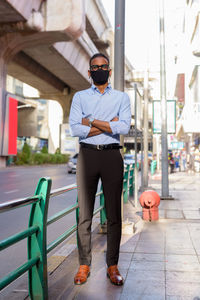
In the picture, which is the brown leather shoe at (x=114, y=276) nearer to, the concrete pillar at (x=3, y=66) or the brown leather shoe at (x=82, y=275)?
the brown leather shoe at (x=82, y=275)

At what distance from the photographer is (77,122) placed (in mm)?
3361

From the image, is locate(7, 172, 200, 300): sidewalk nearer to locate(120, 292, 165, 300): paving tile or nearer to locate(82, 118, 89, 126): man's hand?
locate(120, 292, 165, 300): paving tile

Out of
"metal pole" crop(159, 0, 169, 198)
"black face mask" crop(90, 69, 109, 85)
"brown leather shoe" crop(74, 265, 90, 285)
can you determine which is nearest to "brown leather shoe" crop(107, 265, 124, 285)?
"brown leather shoe" crop(74, 265, 90, 285)

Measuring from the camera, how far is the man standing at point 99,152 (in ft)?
10.9

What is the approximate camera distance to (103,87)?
3.52m

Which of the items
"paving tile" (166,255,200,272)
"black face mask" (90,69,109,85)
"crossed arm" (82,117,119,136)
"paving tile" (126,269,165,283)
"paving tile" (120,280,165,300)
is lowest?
"paving tile" (166,255,200,272)

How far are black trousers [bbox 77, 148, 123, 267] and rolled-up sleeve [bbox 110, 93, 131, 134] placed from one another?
18 cm

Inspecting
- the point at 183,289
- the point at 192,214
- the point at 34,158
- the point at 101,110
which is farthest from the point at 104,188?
the point at 34,158

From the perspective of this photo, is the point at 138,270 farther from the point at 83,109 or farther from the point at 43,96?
the point at 43,96

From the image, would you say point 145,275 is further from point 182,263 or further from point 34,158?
point 34,158

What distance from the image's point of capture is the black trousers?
331cm

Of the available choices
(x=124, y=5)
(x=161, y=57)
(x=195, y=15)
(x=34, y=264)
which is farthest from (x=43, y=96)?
(x=34, y=264)

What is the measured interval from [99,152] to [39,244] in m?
0.94

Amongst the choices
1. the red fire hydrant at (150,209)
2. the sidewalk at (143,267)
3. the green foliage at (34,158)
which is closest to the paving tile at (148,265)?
the sidewalk at (143,267)
